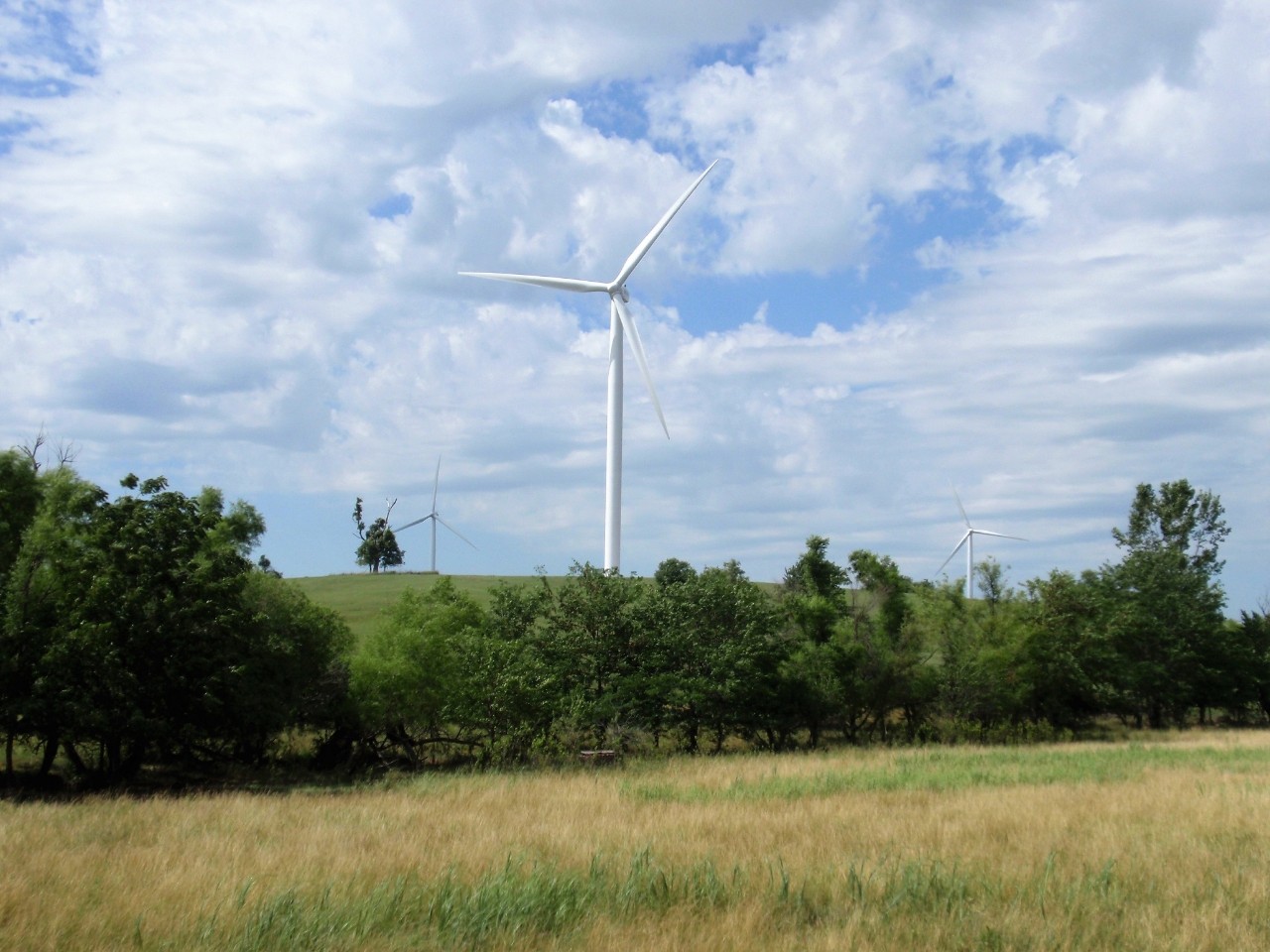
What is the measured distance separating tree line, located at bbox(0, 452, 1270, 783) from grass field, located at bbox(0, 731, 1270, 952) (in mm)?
7010

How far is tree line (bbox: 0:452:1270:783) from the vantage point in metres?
30.4

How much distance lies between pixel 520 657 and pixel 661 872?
26768mm

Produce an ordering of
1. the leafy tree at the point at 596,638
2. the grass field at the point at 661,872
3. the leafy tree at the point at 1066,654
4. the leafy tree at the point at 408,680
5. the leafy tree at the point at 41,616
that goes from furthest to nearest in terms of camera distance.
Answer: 1. the leafy tree at the point at 1066,654
2. the leafy tree at the point at 596,638
3. the leafy tree at the point at 408,680
4. the leafy tree at the point at 41,616
5. the grass field at the point at 661,872

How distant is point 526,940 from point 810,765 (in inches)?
957

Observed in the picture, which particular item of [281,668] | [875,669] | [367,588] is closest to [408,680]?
[281,668]

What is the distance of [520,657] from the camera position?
3925 cm

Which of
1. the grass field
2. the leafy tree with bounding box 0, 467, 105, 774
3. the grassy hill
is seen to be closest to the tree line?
the leafy tree with bounding box 0, 467, 105, 774

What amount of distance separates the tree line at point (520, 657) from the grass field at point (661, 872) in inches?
276

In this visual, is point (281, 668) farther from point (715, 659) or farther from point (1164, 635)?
point (1164, 635)

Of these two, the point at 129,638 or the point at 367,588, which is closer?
the point at 129,638

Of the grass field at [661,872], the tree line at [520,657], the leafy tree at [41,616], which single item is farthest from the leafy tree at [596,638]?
the leafy tree at [41,616]

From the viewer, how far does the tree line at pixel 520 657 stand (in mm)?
30391

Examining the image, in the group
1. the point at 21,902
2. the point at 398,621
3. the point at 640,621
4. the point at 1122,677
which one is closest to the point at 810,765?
the point at 640,621

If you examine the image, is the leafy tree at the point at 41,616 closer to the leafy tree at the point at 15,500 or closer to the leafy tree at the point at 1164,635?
the leafy tree at the point at 15,500
